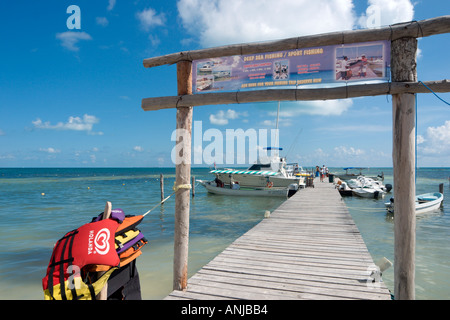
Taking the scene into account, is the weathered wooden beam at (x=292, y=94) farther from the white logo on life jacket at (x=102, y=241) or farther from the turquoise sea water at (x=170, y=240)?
the turquoise sea water at (x=170, y=240)

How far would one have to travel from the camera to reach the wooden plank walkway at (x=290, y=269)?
4.16m

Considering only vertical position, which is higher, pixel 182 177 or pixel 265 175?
pixel 182 177

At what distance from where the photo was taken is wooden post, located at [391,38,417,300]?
12.2 ft

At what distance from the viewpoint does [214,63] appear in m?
4.69

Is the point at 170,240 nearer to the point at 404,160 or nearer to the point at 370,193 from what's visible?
the point at 404,160

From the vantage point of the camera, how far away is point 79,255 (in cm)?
280

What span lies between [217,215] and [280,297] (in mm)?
13839

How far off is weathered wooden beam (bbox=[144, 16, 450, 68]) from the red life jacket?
3030mm

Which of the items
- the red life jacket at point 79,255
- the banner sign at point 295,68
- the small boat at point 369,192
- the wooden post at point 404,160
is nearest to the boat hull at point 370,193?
the small boat at point 369,192

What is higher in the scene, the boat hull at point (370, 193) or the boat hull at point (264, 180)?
the boat hull at point (264, 180)

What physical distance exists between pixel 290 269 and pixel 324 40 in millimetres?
3872

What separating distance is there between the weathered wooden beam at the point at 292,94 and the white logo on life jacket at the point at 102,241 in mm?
2428

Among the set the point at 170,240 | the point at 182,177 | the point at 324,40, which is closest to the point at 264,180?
the point at 170,240

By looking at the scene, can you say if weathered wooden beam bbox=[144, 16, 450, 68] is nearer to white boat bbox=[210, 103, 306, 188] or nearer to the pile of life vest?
the pile of life vest
